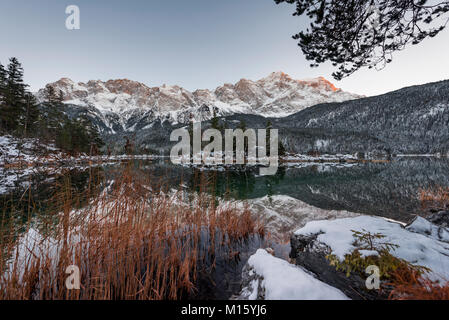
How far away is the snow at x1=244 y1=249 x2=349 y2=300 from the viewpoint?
2.07 m

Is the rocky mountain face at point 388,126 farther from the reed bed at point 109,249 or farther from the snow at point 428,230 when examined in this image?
the reed bed at point 109,249

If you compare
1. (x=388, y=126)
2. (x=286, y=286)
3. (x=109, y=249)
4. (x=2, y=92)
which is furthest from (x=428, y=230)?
(x=388, y=126)

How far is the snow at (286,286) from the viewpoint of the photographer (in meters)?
2.07

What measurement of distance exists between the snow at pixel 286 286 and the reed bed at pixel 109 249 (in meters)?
1.53

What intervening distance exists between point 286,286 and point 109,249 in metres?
3.31

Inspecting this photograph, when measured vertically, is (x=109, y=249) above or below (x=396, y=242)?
below

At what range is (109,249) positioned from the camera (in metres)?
3.37

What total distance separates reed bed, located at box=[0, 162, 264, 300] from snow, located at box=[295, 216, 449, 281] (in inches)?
103

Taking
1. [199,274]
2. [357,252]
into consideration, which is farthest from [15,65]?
[357,252]

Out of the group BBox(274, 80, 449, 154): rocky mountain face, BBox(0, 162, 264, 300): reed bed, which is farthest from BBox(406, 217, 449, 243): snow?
BBox(274, 80, 449, 154): rocky mountain face

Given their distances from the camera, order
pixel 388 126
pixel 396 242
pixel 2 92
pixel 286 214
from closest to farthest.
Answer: pixel 396 242 → pixel 286 214 → pixel 2 92 → pixel 388 126

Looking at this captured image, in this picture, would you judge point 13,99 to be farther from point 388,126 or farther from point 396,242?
point 388,126

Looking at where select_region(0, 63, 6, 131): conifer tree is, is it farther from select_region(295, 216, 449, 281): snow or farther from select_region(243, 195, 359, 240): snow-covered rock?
select_region(295, 216, 449, 281): snow

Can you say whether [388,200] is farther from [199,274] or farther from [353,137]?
[353,137]
